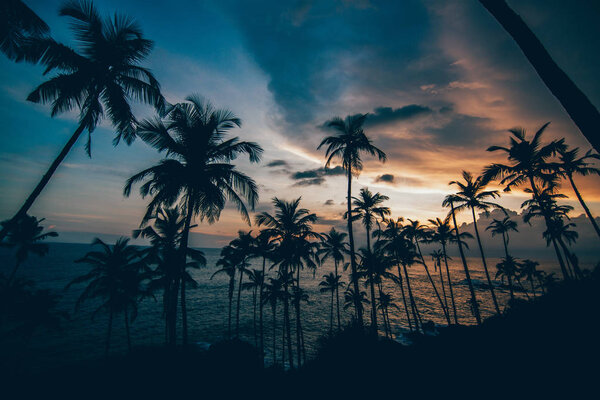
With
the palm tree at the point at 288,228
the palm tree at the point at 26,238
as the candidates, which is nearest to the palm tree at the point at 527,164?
the palm tree at the point at 288,228

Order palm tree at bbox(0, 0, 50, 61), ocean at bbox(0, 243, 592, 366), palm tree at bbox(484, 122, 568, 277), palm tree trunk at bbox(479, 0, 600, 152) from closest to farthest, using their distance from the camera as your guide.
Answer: palm tree trunk at bbox(479, 0, 600, 152) → palm tree at bbox(0, 0, 50, 61) → palm tree at bbox(484, 122, 568, 277) → ocean at bbox(0, 243, 592, 366)

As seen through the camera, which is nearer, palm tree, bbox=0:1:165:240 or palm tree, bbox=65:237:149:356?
palm tree, bbox=0:1:165:240

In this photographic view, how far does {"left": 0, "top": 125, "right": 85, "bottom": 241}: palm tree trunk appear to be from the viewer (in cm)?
753

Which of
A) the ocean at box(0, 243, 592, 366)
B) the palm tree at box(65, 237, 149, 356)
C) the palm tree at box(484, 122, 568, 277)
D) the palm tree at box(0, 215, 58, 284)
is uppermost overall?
the palm tree at box(484, 122, 568, 277)

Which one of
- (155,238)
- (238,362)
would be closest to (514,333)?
(238,362)

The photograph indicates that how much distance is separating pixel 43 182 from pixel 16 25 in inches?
209

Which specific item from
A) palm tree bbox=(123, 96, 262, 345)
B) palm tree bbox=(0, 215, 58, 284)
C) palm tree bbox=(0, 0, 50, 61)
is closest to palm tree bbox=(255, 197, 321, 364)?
palm tree bbox=(123, 96, 262, 345)

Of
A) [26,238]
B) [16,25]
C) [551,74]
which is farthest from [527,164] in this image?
[26,238]

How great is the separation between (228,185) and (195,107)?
4605 millimetres

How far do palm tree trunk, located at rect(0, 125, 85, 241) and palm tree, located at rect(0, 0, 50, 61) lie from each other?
289 cm

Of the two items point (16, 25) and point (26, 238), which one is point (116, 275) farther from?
point (16, 25)

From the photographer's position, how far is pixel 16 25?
22.8ft

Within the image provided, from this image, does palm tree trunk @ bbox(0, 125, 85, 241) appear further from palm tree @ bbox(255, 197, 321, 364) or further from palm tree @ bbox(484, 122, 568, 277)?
palm tree @ bbox(484, 122, 568, 277)

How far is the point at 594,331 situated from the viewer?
19.9 ft
